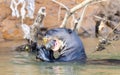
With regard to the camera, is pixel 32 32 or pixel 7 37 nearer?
pixel 32 32

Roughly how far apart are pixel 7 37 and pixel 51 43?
6.33 metres

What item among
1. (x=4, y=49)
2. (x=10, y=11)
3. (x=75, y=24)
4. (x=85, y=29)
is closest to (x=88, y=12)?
(x=85, y=29)

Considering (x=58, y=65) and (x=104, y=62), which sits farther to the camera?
(x=104, y=62)

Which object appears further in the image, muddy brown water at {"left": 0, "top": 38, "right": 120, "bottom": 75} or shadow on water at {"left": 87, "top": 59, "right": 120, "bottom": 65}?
shadow on water at {"left": 87, "top": 59, "right": 120, "bottom": 65}

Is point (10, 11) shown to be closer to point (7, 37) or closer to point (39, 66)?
point (7, 37)

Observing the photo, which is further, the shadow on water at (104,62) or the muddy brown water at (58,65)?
the shadow on water at (104,62)

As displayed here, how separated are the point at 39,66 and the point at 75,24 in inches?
70.5

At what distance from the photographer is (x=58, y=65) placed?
358 inches

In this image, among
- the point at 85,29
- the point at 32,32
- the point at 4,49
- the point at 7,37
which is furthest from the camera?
the point at 85,29

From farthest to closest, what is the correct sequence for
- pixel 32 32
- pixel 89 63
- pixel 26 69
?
pixel 32 32 → pixel 89 63 → pixel 26 69

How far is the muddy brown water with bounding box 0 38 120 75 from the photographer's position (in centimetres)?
817

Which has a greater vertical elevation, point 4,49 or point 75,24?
point 75,24

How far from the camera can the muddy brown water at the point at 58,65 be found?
8.17 m

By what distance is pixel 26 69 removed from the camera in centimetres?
855
